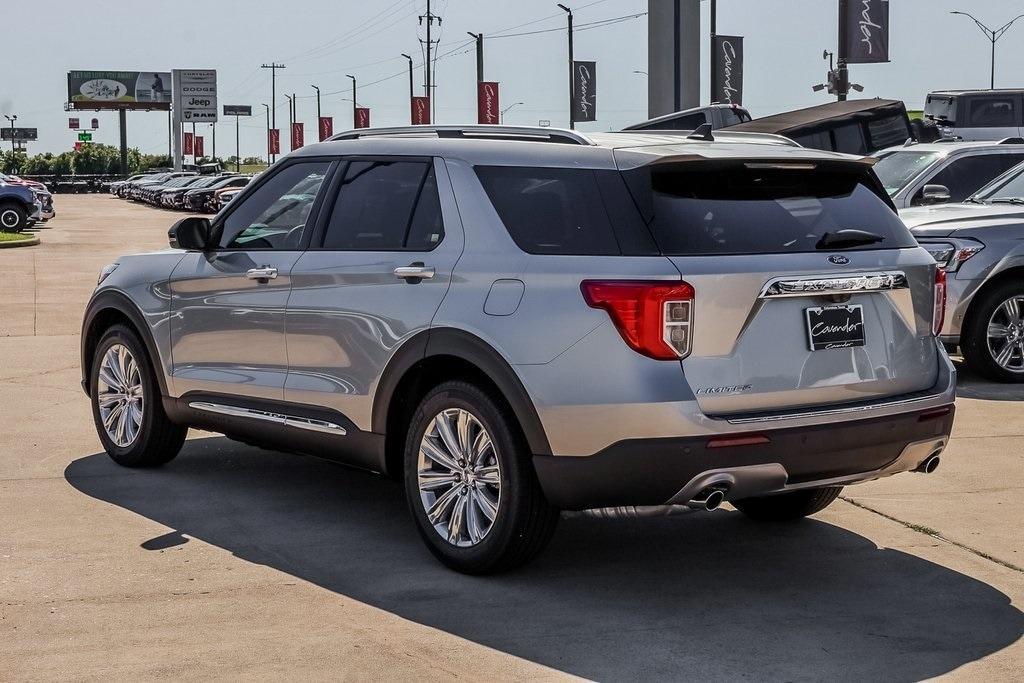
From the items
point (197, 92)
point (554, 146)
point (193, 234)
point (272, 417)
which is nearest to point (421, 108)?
point (193, 234)

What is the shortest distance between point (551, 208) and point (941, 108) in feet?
144

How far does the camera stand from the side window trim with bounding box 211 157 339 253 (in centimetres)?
682

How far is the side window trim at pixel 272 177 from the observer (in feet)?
22.4

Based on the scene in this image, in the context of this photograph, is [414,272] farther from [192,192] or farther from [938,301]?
[192,192]

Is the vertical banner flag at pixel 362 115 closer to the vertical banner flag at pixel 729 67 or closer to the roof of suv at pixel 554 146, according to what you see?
the vertical banner flag at pixel 729 67

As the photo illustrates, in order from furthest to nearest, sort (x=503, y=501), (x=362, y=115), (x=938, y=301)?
A: (x=362, y=115) < (x=938, y=301) < (x=503, y=501)

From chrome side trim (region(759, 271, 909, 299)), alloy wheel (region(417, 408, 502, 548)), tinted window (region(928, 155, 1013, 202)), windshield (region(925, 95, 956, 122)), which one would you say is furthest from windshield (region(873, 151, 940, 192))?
windshield (region(925, 95, 956, 122))

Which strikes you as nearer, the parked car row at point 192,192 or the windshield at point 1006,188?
the windshield at point 1006,188

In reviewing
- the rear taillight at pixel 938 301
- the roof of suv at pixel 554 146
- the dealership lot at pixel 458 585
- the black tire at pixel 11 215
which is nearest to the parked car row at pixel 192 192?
the black tire at pixel 11 215

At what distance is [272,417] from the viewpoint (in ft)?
22.8

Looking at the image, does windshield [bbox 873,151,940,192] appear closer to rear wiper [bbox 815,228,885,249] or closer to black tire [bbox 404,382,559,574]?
rear wiper [bbox 815,228,885,249]

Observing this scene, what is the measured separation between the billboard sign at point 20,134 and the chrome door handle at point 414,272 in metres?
187

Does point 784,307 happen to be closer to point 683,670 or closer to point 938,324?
point 938,324

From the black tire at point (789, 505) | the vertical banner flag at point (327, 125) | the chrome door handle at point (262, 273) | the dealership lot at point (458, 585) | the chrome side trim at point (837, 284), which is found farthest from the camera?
the vertical banner flag at point (327, 125)
